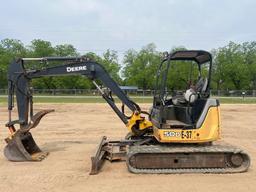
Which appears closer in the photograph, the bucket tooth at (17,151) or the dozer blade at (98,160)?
the dozer blade at (98,160)

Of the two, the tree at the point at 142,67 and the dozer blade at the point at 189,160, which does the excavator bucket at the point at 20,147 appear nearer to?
the dozer blade at the point at 189,160

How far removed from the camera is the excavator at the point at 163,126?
9477 millimetres

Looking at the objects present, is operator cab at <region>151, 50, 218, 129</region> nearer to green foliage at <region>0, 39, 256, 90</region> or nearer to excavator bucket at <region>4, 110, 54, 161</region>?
excavator bucket at <region>4, 110, 54, 161</region>

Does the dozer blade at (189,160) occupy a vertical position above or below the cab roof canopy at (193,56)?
below

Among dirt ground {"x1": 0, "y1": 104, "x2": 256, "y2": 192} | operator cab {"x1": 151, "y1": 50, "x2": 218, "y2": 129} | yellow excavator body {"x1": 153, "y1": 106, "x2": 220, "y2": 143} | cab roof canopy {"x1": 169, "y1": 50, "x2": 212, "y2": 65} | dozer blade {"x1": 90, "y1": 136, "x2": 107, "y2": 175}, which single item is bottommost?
dirt ground {"x1": 0, "y1": 104, "x2": 256, "y2": 192}

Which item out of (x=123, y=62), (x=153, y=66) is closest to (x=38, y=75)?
(x=153, y=66)

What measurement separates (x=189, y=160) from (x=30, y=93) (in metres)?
4.53

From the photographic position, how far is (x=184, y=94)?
412 inches

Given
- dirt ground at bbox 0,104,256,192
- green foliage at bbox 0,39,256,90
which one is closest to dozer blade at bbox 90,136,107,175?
dirt ground at bbox 0,104,256,192

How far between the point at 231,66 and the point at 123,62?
892 inches

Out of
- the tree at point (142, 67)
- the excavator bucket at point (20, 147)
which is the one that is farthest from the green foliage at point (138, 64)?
the excavator bucket at point (20, 147)

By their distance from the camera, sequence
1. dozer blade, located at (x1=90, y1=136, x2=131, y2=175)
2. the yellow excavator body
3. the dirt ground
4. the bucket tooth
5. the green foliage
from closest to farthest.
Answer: the dirt ground → the yellow excavator body → dozer blade, located at (x1=90, y1=136, x2=131, y2=175) → the bucket tooth → the green foliage

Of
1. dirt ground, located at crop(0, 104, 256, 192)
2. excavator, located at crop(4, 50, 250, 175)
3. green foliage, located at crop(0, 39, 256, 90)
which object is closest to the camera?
dirt ground, located at crop(0, 104, 256, 192)

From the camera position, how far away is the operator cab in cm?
988
